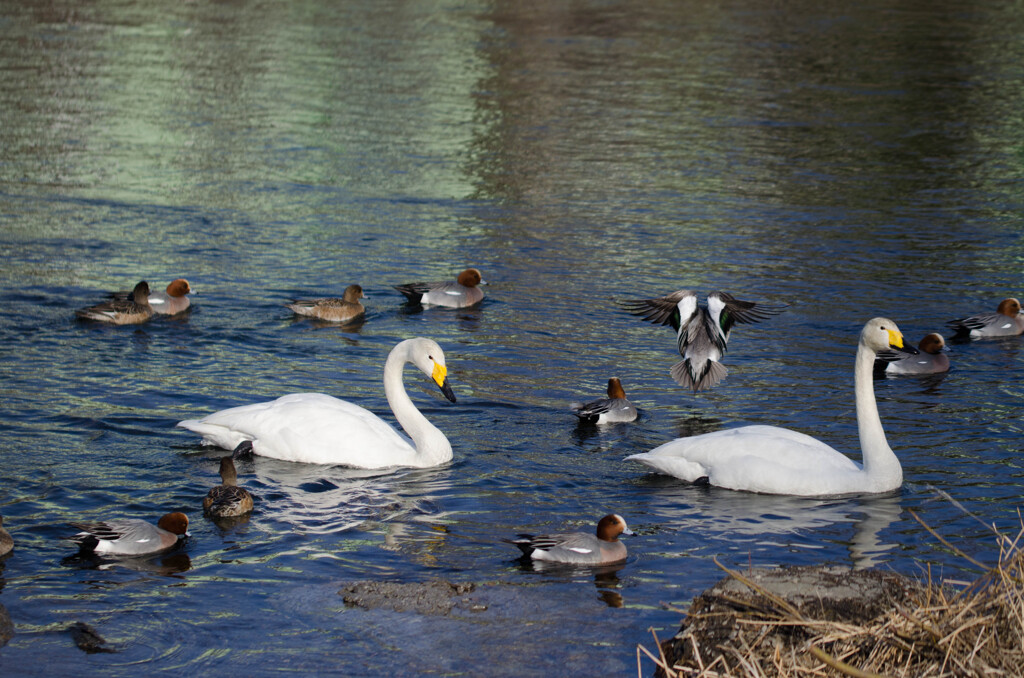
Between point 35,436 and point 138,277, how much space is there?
596 cm

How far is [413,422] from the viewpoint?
37.1ft

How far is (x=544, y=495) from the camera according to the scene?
10453mm

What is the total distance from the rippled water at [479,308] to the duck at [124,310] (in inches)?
7.3

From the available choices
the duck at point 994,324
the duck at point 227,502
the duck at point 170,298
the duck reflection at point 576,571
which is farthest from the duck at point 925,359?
the duck at point 170,298

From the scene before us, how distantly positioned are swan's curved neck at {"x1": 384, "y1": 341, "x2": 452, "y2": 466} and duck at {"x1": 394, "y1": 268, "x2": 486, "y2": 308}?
4644 mm

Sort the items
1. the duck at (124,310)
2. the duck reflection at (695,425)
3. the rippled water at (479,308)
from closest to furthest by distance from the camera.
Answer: the rippled water at (479,308)
the duck reflection at (695,425)
the duck at (124,310)

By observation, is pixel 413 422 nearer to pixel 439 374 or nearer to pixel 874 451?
pixel 439 374

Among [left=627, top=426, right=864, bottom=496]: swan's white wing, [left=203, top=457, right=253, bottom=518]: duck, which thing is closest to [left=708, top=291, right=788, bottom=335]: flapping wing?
[left=627, top=426, right=864, bottom=496]: swan's white wing

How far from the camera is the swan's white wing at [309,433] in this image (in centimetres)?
1108

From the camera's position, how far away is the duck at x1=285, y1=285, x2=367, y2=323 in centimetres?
1544

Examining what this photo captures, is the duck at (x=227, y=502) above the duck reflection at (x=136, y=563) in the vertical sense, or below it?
above

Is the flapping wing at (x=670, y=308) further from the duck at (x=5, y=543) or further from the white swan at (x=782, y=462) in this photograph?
the duck at (x=5, y=543)

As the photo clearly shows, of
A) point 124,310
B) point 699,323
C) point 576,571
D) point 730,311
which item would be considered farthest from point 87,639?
point 124,310

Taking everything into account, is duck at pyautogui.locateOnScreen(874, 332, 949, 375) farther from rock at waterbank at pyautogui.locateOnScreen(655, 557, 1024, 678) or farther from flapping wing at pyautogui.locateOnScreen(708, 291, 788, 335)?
rock at waterbank at pyautogui.locateOnScreen(655, 557, 1024, 678)
